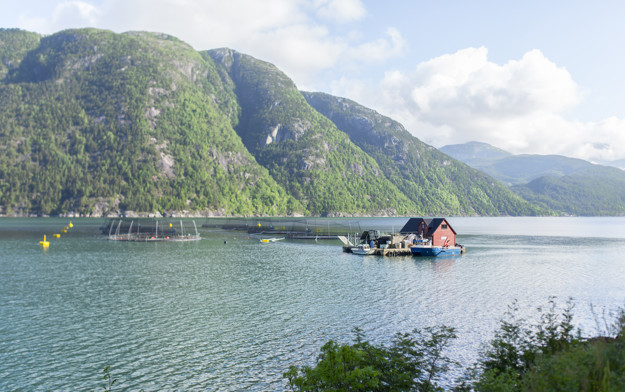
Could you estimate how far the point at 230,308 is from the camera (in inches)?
1697

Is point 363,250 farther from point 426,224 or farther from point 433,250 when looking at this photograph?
point 426,224

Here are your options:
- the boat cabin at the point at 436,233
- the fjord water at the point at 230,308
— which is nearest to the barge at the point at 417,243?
the boat cabin at the point at 436,233

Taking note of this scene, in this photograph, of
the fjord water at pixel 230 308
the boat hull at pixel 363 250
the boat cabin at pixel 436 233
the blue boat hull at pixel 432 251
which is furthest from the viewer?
the boat cabin at pixel 436 233

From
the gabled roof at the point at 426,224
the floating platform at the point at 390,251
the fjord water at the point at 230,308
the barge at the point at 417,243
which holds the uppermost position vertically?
the gabled roof at the point at 426,224

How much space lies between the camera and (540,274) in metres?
71.2

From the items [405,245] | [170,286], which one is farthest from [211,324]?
[405,245]

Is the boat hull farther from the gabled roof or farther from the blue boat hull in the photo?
the gabled roof

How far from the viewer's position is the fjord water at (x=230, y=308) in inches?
1062

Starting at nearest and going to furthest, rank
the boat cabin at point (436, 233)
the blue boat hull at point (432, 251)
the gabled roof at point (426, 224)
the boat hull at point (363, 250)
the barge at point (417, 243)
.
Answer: the blue boat hull at point (432, 251)
the barge at point (417, 243)
the boat hull at point (363, 250)
the boat cabin at point (436, 233)
the gabled roof at point (426, 224)

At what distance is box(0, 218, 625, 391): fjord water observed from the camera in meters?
27.0

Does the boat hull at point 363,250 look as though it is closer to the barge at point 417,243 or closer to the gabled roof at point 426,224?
the barge at point 417,243

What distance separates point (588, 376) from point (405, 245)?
305 ft

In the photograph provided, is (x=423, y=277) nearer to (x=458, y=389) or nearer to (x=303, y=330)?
(x=303, y=330)

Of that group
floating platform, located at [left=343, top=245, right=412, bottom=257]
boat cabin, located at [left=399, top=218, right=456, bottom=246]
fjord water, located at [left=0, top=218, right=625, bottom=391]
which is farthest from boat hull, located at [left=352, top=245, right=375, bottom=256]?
boat cabin, located at [left=399, top=218, right=456, bottom=246]
